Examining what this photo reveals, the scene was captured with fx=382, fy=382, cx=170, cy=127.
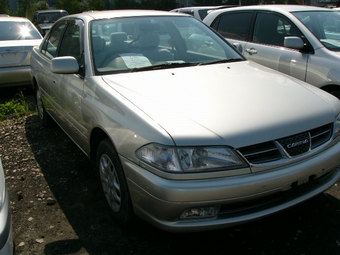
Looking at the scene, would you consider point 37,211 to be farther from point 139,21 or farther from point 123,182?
point 139,21

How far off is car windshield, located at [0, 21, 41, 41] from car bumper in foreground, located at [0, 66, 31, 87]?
0.86 metres

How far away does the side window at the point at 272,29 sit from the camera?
4.96 metres

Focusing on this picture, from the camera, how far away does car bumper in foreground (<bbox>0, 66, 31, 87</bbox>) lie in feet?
22.0

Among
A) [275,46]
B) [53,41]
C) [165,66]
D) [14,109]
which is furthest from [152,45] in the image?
[14,109]

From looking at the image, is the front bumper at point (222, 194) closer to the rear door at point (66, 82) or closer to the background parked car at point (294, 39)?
the rear door at point (66, 82)

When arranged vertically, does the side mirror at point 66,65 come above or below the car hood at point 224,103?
above

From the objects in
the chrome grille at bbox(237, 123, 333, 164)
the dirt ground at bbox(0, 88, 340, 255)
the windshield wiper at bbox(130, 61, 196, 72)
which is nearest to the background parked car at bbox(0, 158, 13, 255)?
the dirt ground at bbox(0, 88, 340, 255)

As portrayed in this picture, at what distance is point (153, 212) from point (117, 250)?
20.9 inches

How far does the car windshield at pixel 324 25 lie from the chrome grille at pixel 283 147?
226 cm

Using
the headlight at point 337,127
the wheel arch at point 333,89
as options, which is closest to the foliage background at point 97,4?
the wheel arch at point 333,89

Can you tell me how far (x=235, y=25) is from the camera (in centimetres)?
587

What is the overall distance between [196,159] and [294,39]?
111 inches

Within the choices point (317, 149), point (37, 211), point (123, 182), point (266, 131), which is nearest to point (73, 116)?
point (37, 211)

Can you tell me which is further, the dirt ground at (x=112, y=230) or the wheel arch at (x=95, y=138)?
the wheel arch at (x=95, y=138)
